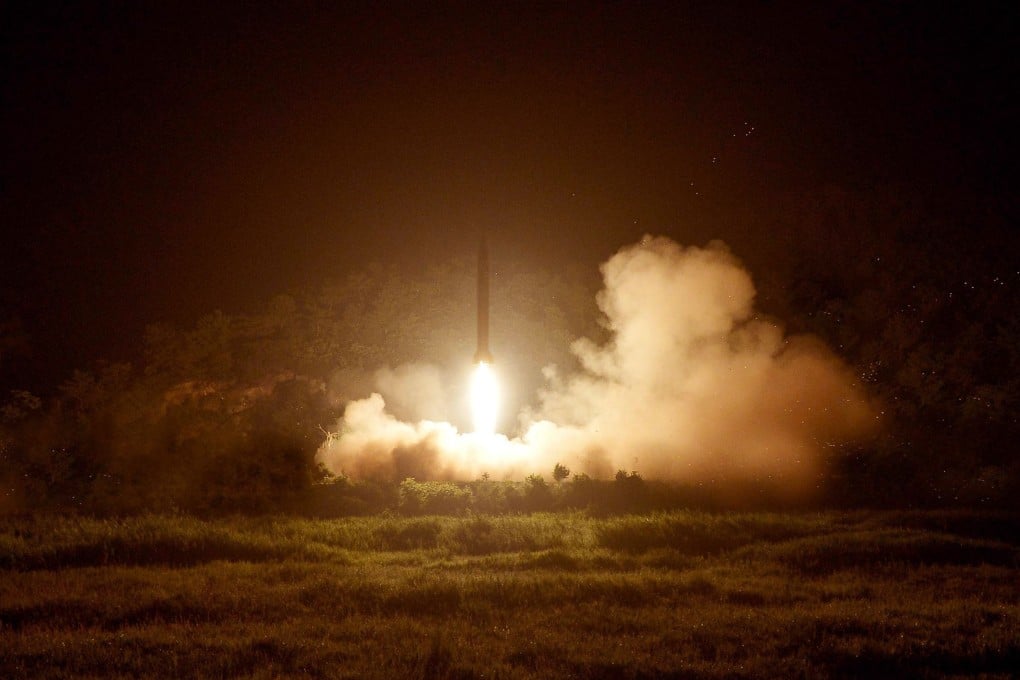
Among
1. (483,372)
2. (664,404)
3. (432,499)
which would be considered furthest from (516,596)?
(664,404)

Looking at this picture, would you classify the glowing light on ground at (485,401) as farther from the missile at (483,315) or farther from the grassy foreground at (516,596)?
the grassy foreground at (516,596)

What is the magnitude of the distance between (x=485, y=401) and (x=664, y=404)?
4472mm

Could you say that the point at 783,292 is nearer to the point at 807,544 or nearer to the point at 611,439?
the point at 611,439

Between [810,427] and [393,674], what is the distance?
15.1 metres

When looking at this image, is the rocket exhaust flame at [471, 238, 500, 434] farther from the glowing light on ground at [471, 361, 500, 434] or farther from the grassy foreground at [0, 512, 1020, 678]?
the grassy foreground at [0, 512, 1020, 678]

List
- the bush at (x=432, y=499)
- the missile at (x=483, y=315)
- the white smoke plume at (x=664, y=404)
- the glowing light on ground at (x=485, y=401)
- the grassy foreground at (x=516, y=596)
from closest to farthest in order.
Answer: the grassy foreground at (x=516, y=596)
the bush at (x=432, y=499)
the white smoke plume at (x=664, y=404)
the missile at (x=483, y=315)
the glowing light on ground at (x=485, y=401)

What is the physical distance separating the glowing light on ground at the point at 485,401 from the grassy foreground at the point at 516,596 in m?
6.46

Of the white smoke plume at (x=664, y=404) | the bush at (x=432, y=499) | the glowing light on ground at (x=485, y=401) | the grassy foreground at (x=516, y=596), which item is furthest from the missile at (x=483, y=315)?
the grassy foreground at (x=516, y=596)

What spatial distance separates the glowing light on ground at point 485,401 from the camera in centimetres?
2163

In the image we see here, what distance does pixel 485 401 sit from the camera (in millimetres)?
22078

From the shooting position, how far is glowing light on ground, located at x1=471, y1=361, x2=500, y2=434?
2163 centimetres

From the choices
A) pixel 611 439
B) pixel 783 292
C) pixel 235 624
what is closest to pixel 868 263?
pixel 783 292

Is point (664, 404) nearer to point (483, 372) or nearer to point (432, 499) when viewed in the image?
point (483, 372)

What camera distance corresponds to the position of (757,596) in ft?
34.1
